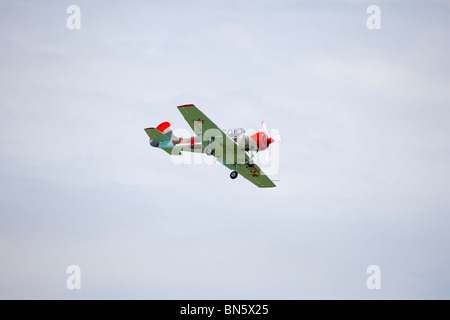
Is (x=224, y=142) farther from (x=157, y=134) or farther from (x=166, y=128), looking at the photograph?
(x=166, y=128)

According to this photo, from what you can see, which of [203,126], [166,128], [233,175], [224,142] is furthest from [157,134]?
[233,175]

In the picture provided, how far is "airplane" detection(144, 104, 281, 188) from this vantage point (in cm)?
4328

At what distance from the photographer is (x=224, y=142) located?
4450cm

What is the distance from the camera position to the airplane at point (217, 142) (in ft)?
142

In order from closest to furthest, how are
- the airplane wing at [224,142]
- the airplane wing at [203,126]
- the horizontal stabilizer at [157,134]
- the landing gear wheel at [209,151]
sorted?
Answer: the airplane wing at [203,126] → the airplane wing at [224,142] → the landing gear wheel at [209,151] → the horizontal stabilizer at [157,134]

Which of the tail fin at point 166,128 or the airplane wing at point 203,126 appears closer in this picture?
the airplane wing at point 203,126

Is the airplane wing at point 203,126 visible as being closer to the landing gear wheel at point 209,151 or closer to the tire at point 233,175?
the landing gear wheel at point 209,151

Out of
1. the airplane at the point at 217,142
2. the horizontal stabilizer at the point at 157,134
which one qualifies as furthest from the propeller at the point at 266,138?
the horizontal stabilizer at the point at 157,134

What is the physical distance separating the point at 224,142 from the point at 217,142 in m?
0.51

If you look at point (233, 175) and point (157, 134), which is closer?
point (233, 175)

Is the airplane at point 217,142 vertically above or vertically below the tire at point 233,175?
above
